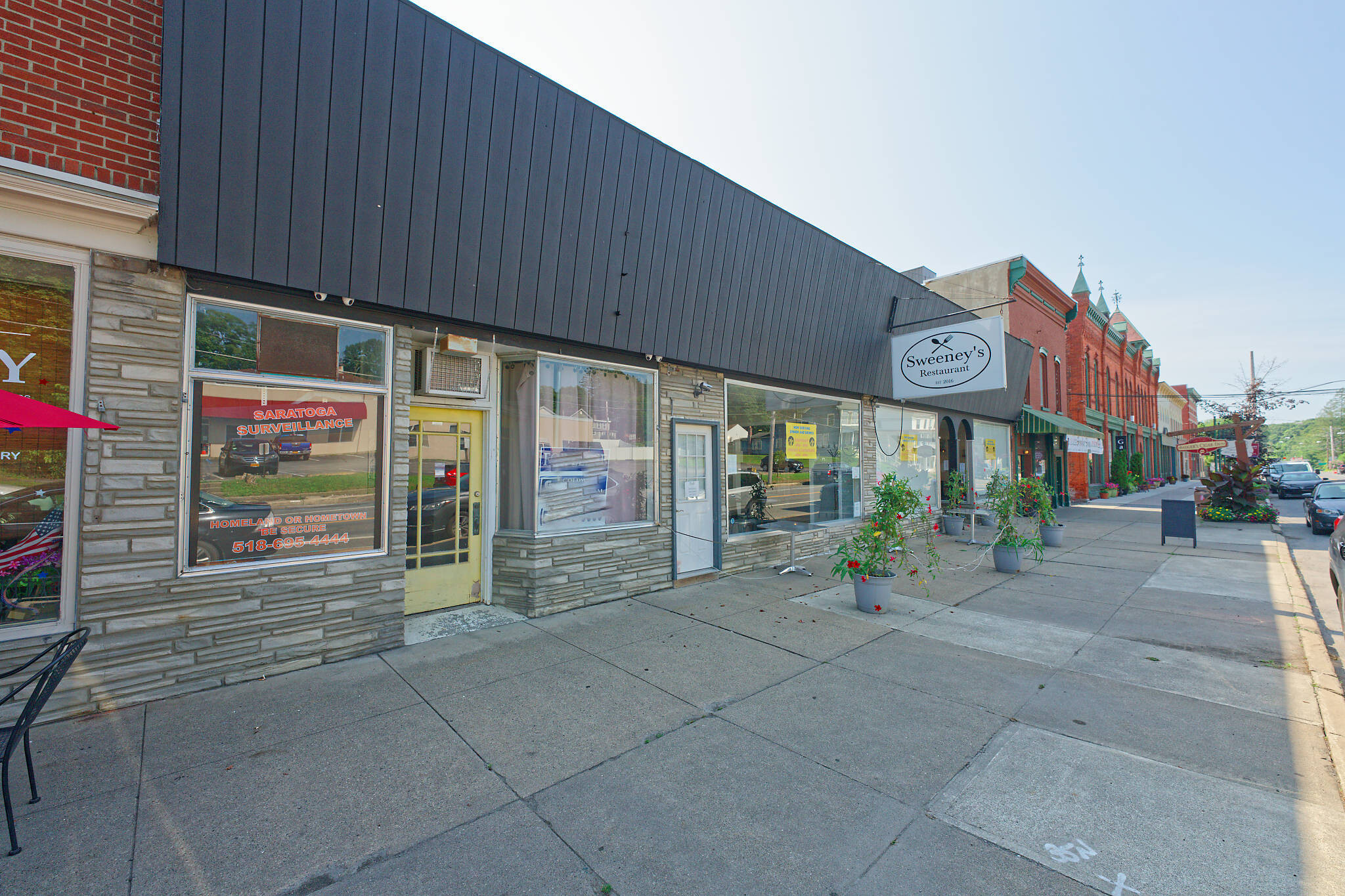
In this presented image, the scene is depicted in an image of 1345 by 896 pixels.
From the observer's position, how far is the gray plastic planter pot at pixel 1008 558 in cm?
927

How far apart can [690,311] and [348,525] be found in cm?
495

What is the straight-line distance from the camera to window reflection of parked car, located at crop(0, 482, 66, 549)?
3945 mm

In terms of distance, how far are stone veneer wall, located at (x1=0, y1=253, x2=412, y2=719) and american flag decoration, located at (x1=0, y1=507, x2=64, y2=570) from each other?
204mm

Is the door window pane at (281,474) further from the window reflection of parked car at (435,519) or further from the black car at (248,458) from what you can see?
the window reflection of parked car at (435,519)

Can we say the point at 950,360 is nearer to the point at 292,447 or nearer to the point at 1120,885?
the point at 1120,885

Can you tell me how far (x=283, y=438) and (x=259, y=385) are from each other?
47 centimetres

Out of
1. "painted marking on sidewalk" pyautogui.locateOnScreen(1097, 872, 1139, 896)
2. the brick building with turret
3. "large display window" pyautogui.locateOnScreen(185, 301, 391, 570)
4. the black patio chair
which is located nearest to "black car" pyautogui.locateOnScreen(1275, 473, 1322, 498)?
the brick building with turret

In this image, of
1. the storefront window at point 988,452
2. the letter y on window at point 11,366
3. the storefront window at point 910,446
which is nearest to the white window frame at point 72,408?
the letter y on window at point 11,366

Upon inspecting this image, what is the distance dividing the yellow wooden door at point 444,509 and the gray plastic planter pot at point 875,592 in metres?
4.54

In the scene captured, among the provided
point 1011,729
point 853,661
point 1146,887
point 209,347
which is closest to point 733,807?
point 1146,887

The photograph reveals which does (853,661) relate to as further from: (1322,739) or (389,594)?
(389,594)

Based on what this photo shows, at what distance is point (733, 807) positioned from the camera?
3094mm

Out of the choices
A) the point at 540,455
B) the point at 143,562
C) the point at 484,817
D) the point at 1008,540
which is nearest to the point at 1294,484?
the point at 1008,540

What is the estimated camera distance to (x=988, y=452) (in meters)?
17.5
